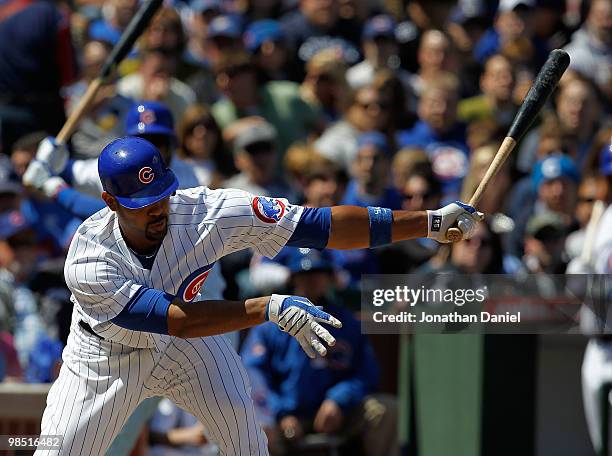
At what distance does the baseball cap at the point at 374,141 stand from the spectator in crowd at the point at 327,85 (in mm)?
501

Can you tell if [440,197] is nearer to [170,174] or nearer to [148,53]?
[148,53]

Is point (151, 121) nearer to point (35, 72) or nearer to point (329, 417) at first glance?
point (329, 417)

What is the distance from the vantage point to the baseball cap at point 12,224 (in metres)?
8.34

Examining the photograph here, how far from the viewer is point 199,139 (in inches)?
338

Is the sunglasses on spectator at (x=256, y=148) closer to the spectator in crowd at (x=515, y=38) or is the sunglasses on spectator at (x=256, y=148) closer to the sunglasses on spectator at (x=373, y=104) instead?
the sunglasses on spectator at (x=373, y=104)

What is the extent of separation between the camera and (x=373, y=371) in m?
7.74

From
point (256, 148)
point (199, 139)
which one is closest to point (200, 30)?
point (199, 139)

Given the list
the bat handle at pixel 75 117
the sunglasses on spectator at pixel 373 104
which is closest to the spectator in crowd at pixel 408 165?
the sunglasses on spectator at pixel 373 104

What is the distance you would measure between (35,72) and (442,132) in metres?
2.84

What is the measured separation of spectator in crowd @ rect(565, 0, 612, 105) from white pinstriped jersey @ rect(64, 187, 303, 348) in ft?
16.5

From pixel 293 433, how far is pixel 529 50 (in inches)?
149

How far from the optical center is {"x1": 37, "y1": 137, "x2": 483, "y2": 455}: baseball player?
16.7 ft

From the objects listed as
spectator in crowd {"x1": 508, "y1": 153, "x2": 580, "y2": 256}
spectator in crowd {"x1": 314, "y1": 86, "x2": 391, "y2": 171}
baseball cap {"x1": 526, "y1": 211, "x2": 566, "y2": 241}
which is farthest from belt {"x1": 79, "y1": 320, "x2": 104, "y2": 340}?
spectator in crowd {"x1": 314, "y1": 86, "x2": 391, "y2": 171}

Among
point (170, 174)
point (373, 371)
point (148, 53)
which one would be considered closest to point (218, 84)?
point (148, 53)
